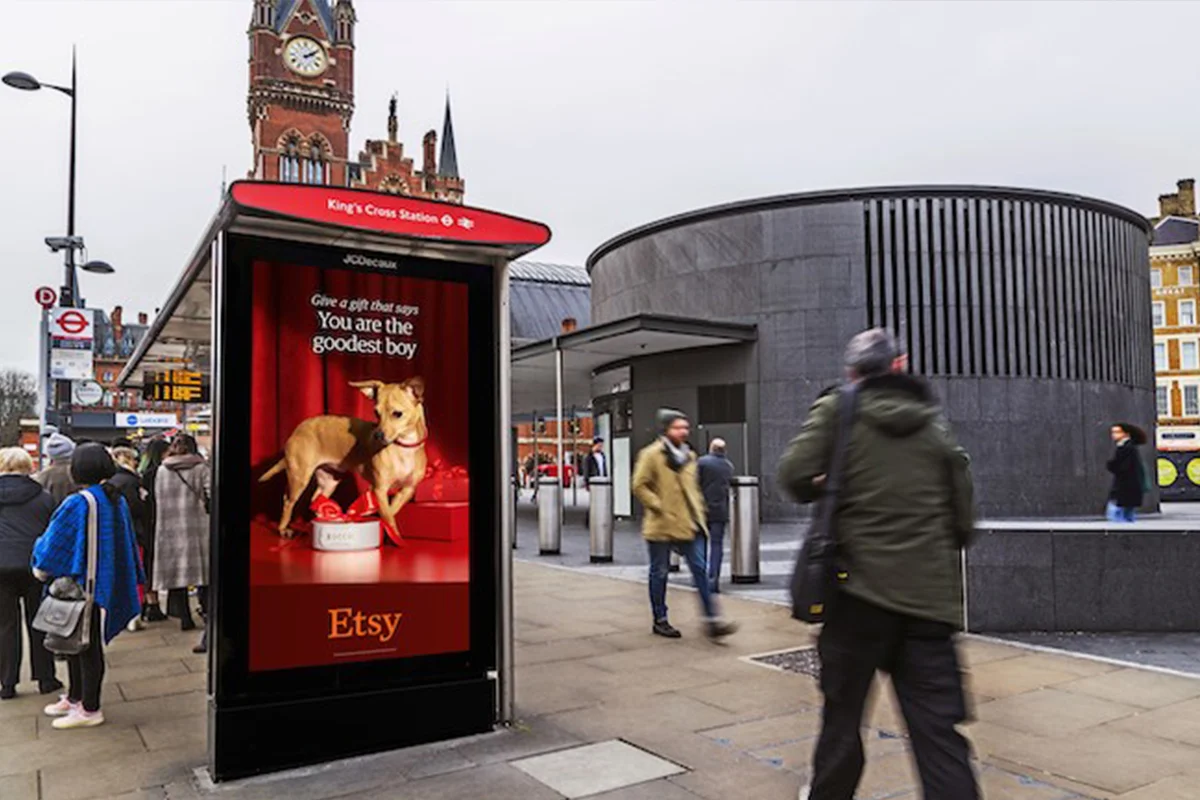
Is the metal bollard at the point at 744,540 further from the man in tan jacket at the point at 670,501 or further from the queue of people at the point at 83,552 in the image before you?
the queue of people at the point at 83,552

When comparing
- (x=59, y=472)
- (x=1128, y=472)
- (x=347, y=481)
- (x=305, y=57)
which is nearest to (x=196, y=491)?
(x=59, y=472)

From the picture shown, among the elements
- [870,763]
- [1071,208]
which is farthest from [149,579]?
[1071,208]

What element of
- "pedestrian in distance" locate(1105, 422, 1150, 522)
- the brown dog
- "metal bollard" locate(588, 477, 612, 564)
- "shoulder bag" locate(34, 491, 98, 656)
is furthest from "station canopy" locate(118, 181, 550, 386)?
"pedestrian in distance" locate(1105, 422, 1150, 522)

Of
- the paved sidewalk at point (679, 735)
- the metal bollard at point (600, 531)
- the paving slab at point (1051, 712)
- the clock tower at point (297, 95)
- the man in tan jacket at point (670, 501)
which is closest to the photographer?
the paved sidewalk at point (679, 735)

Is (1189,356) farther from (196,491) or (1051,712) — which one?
(196,491)

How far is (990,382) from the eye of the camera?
70.2ft

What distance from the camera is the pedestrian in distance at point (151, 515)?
30.5ft

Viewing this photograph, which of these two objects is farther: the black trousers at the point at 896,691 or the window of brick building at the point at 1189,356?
the window of brick building at the point at 1189,356

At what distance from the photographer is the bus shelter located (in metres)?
4.70

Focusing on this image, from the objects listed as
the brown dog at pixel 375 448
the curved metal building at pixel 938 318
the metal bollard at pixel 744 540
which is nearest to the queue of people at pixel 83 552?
the brown dog at pixel 375 448

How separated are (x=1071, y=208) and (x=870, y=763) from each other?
2170 cm

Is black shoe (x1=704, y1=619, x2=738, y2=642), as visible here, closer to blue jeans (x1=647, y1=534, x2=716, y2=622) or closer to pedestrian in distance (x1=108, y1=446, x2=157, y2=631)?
blue jeans (x1=647, y1=534, x2=716, y2=622)

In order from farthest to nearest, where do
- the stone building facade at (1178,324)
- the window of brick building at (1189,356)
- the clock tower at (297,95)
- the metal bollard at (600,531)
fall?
1. the clock tower at (297,95)
2. the window of brick building at (1189,356)
3. the stone building facade at (1178,324)
4. the metal bollard at (600,531)

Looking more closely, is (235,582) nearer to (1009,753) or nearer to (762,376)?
(1009,753)
